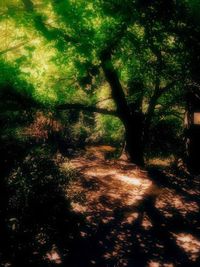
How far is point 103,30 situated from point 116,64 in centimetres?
524

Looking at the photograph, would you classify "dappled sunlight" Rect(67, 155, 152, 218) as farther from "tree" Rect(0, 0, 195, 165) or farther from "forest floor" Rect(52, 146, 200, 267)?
"tree" Rect(0, 0, 195, 165)

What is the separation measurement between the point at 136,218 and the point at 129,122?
21.7 feet

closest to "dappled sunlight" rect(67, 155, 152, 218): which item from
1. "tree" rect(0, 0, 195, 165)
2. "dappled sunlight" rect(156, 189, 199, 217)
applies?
"dappled sunlight" rect(156, 189, 199, 217)

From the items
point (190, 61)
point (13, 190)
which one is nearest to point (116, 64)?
point (190, 61)

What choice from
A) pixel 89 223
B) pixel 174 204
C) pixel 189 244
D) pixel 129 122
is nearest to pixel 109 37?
pixel 89 223

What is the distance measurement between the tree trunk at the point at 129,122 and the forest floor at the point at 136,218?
1.58 m

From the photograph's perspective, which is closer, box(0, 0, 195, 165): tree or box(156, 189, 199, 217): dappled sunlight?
box(0, 0, 195, 165): tree

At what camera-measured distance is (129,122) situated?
49.2 ft

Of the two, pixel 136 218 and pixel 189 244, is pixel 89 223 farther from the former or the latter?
pixel 189 244

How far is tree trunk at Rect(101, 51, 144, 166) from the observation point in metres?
14.1

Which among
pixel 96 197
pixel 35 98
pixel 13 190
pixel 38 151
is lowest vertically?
pixel 96 197

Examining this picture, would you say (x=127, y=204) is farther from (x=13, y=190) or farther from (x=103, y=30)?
(x=103, y=30)

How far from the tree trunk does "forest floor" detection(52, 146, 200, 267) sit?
1.58 m

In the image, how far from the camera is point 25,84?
11.2 metres
